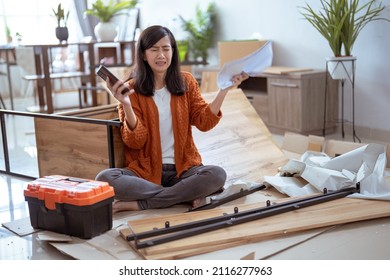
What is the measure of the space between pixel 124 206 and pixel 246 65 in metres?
0.82

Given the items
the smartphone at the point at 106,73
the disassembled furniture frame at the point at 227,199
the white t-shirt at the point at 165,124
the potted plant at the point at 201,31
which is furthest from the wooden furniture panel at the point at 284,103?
the smartphone at the point at 106,73

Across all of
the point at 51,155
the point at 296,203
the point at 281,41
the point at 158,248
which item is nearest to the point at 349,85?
the point at 281,41

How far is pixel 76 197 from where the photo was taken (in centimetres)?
204

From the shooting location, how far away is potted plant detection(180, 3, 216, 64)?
5387mm

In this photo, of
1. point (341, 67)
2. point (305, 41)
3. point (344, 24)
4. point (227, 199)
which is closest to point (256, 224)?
point (227, 199)

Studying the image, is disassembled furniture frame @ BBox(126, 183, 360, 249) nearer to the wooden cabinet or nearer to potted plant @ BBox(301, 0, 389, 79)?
potted plant @ BBox(301, 0, 389, 79)

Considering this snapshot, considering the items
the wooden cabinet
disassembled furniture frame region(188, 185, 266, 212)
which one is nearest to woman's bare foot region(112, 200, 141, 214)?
disassembled furniture frame region(188, 185, 266, 212)

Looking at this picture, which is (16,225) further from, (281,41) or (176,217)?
(281,41)

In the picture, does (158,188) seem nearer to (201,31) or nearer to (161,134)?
(161,134)

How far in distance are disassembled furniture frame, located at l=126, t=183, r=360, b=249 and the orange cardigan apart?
1.42 feet

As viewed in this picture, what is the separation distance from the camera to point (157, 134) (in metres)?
2.49

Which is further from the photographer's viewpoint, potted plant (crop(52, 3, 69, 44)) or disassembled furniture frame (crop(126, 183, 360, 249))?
potted plant (crop(52, 3, 69, 44))

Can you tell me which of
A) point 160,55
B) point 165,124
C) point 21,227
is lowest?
point 21,227

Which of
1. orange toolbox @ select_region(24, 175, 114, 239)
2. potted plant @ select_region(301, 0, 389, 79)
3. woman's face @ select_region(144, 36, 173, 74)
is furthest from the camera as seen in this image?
potted plant @ select_region(301, 0, 389, 79)
